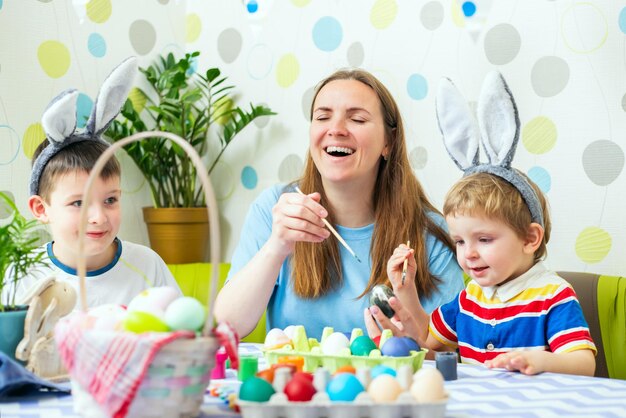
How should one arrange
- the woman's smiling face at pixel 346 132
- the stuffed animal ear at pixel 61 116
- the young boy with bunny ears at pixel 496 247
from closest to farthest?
the stuffed animal ear at pixel 61 116
the young boy with bunny ears at pixel 496 247
the woman's smiling face at pixel 346 132

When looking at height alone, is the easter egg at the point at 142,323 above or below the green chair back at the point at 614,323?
above

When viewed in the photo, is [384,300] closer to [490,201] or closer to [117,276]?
[490,201]

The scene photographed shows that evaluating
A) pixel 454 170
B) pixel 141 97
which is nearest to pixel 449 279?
pixel 454 170

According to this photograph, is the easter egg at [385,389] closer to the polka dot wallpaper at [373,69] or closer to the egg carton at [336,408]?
the egg carton at [336,408]

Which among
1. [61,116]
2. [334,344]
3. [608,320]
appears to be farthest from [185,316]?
[608,320]

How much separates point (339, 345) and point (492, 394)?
0.26 metres

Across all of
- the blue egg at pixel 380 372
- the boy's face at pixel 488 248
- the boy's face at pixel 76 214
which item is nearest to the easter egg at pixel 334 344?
the blue egg at pixel 380 372

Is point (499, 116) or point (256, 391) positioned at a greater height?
point (499, 116)

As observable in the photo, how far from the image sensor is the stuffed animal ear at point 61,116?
1517mm

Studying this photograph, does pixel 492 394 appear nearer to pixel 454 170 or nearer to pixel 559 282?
pixel 559 282

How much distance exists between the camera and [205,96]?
128 inches

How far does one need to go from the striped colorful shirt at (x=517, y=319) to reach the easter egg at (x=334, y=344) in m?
0.50

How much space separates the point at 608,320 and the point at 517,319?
2.03 ft

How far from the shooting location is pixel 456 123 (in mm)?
1705
